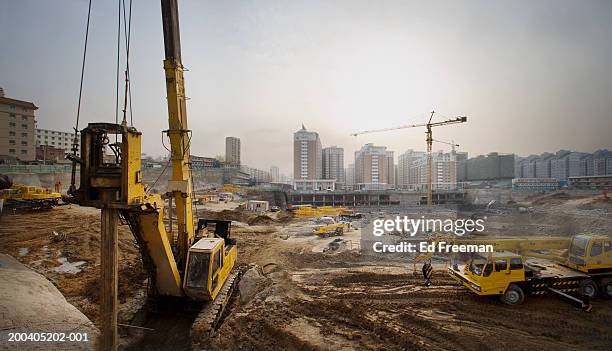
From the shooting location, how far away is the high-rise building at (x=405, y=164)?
354ft

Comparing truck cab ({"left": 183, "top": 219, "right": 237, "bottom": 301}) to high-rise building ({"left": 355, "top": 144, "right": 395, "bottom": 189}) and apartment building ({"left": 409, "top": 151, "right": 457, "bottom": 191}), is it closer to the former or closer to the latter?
high-rise building ({"left": 355, "top": 144, "right": 395, "bottom": 189})

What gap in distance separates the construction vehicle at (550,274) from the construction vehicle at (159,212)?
7557 mm

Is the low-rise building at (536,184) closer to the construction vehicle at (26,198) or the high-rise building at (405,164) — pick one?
the high-rise building at (405,164)

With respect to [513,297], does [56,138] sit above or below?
above

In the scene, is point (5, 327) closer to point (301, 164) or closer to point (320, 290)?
point (320, 290)

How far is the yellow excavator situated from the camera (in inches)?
325

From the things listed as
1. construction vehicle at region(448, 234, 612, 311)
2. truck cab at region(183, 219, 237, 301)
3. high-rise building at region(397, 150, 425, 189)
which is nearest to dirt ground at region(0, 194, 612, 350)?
construction vehicle at region(448, 234, 612, 311)

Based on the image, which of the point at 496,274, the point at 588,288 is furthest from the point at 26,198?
the point at 588,288

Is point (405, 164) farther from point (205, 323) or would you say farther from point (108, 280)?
point (108, 280)

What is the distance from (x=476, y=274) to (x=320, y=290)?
4.91m

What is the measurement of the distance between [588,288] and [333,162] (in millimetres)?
91163

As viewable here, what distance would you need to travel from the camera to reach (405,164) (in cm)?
11006

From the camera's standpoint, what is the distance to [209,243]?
22.4ft

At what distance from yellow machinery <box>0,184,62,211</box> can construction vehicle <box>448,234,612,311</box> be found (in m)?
24.1
